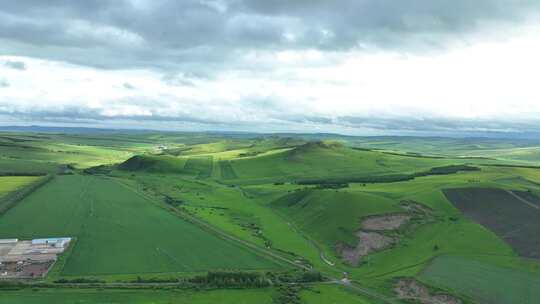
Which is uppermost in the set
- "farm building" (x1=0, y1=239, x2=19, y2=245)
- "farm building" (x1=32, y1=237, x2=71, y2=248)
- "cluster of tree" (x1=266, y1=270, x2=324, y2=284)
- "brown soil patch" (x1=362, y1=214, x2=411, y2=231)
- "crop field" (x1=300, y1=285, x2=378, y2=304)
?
"brown soil patch" (x1=362, y1=214, x2=411, y2=231)

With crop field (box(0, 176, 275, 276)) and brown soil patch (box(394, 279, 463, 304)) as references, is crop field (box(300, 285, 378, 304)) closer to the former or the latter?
brown soil patch (box(394, 279, 463, 304))

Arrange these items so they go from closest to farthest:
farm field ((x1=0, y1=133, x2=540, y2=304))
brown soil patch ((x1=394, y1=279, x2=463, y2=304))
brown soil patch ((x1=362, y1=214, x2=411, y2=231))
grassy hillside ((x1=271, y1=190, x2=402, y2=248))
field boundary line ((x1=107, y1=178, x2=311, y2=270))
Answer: brown soil patch ((x1=394, y1=279, x2=463, y2=304)) < farm field ((x1=0, y1=133, x2=540, y2=304)) < field boundary line ((x1=107, y1=178, x2=311, y2=270)) < grassy hillside ((x1=271, y1=190, x2=402, y2=248)) < brown soil patch ((x1=362, y1=214, x2=411, y2=231))

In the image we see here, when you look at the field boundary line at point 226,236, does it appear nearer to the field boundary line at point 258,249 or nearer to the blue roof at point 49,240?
the field boundary line at point 258,249

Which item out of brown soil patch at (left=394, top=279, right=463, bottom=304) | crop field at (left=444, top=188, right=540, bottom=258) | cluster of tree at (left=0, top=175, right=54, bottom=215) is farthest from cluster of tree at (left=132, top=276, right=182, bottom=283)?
crop field at (left=444, top=188, right=540, bottom=258)

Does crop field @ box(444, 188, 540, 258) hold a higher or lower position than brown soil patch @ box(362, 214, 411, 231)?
higher

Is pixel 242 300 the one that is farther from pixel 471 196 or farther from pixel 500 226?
pixel 471 196
